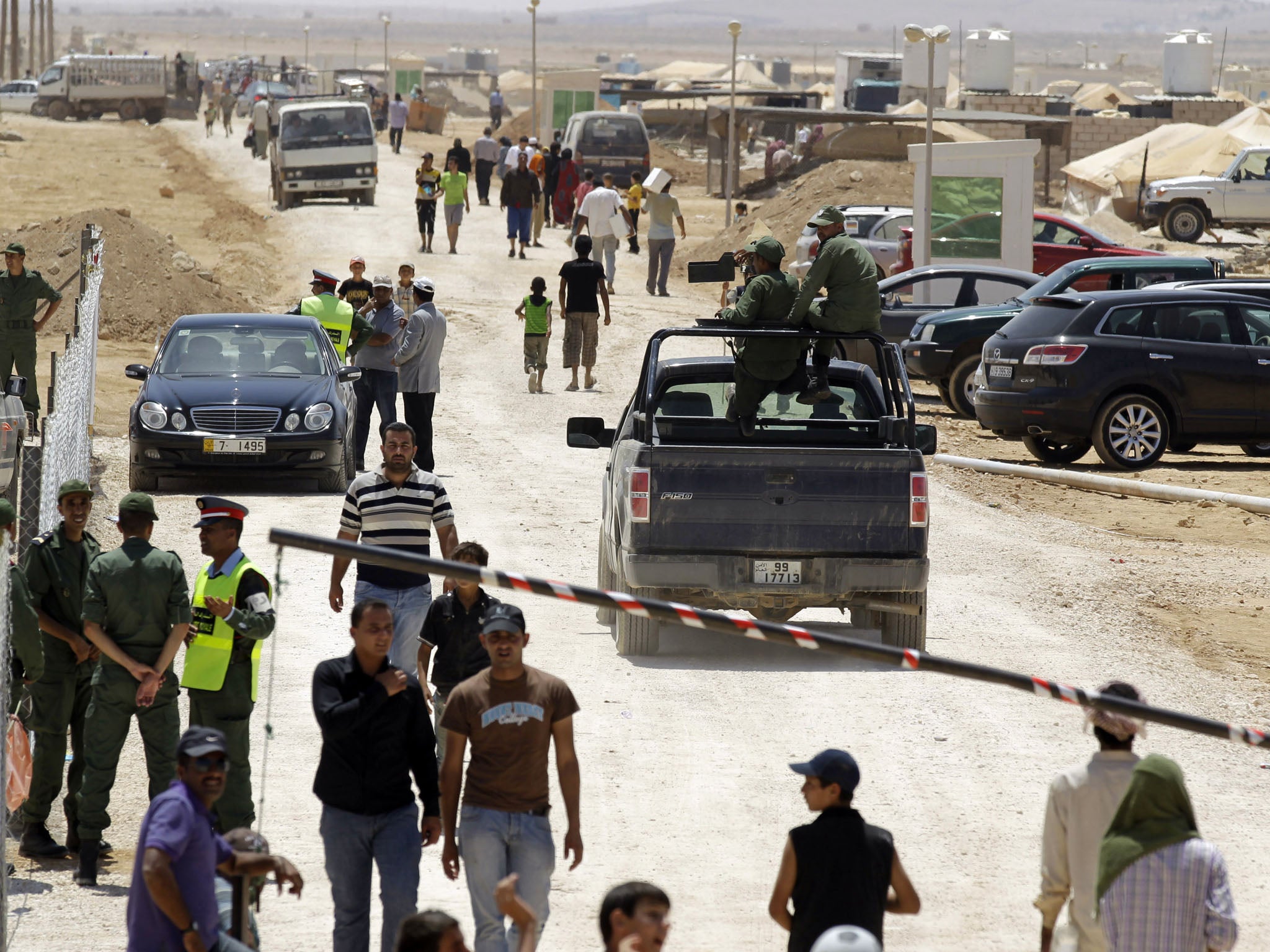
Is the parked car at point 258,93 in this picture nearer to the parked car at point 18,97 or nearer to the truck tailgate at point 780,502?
the parked car at point 18,97

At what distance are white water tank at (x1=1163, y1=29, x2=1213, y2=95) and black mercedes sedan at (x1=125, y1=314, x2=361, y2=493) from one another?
58060 millimetres

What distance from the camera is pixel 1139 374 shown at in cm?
1809

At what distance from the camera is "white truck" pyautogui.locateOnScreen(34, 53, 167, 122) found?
2872 inches

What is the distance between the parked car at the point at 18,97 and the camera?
77.7 metres

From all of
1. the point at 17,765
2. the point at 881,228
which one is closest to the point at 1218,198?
the point at 881,228

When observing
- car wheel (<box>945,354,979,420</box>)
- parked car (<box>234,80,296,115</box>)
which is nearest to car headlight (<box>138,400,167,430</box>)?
car wheel (<box>945,354,979,420</box>)

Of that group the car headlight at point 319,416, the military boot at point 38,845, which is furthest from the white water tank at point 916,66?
the military boot at point 38,845

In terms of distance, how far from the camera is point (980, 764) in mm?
9055

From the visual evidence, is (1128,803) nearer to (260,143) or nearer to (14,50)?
(260,143)

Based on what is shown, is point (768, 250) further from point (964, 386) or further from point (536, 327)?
point (964, 386)

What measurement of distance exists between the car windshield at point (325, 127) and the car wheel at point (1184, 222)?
18464 mm

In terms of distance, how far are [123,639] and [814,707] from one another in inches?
162

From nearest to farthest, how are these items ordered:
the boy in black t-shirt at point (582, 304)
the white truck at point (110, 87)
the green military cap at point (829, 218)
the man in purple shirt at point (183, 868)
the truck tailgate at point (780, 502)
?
the man in purple shirt at point (183, 868), the truck tailgate at point (780, 502), the green military cap at point (829, 218), the boy in black t-shirt at point (582, 304), the white truck at point (110, 87)

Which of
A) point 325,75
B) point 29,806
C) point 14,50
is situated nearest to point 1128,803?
point 29,806
